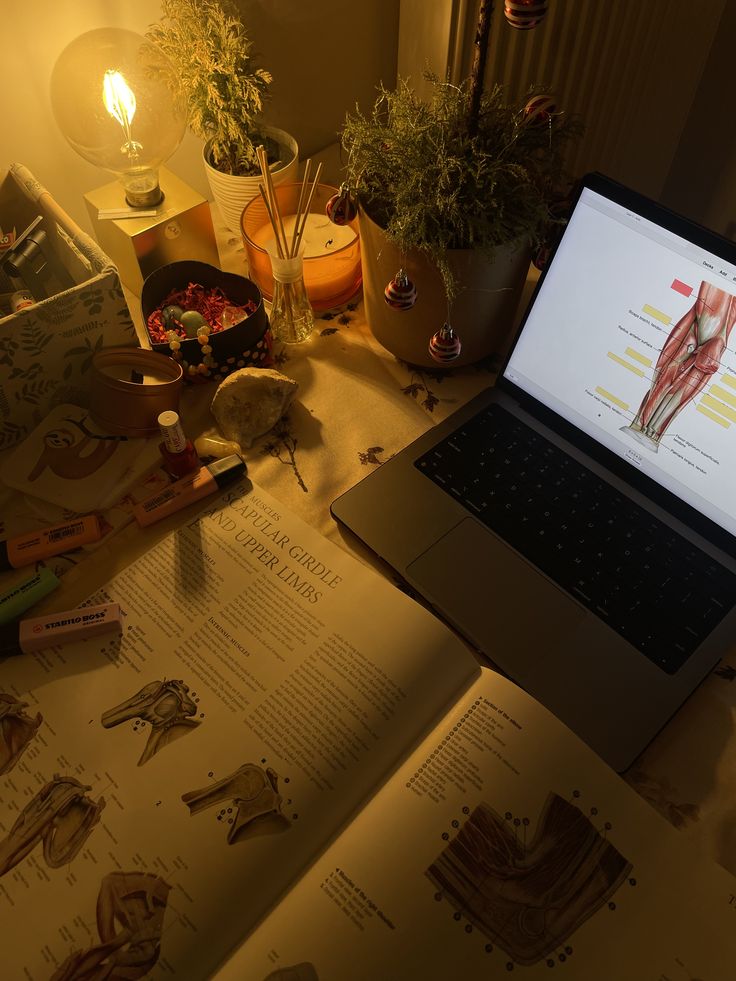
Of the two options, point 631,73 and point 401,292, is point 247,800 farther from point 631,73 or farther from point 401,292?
point 631,73

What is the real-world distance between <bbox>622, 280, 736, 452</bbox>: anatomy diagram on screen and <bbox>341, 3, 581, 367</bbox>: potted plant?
6.0 inches

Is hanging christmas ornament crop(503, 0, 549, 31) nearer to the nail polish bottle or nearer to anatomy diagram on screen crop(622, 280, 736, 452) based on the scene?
anatomy diagram on screen crop(622, 280, 736, 452)

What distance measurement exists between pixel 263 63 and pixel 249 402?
18.4 inches

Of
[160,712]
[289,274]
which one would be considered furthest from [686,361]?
[160,712]

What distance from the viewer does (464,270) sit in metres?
0.67

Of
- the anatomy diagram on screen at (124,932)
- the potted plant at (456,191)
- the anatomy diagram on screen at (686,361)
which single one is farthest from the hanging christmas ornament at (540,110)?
the anatomy diagram on screen at (124,932)

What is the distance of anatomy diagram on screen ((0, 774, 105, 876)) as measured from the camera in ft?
1.67

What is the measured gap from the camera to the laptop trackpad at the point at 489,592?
0.61 m

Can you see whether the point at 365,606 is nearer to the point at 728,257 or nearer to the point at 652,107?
the point at 728,257

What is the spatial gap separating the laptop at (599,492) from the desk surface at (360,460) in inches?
1.1

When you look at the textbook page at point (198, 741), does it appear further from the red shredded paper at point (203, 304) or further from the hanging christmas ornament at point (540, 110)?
the hanging christmas ornament at point (540, 110)

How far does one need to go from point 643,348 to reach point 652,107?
2.21 feet

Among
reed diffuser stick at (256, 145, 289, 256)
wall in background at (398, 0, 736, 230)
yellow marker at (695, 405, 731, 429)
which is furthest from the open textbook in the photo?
wall in background at (398, 0, 736, 230)

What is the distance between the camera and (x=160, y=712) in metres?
0.57
